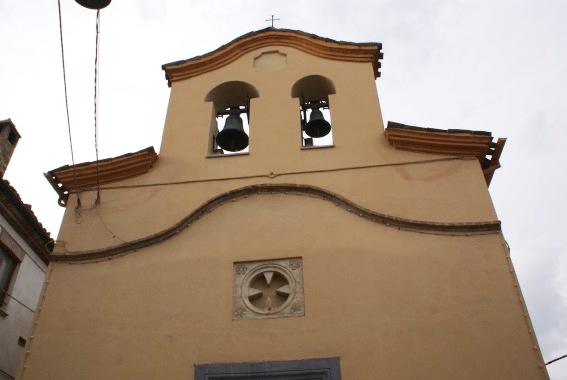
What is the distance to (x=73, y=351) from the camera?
19.6ft

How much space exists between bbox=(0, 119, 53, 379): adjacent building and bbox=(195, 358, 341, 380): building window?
4.82 metres

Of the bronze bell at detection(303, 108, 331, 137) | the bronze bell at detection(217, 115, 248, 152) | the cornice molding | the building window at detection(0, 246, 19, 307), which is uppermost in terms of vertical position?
the bronze bell at detection(303, 108, 331, 137)

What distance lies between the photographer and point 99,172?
773cm

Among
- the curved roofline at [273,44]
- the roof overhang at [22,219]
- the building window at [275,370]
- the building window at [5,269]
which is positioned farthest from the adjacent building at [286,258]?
the building window at [5,269]

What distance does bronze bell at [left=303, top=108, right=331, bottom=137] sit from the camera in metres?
8.59

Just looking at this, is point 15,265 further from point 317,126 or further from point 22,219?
point 317,126

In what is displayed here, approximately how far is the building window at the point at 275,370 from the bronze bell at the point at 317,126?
4019mm

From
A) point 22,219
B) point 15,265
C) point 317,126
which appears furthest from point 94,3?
point 15,265

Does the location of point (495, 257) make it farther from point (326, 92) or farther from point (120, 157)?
point (120, 157)

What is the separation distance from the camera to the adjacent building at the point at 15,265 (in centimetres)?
918

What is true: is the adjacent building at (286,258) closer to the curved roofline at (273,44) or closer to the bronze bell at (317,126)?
the bronze bell at (317,126)

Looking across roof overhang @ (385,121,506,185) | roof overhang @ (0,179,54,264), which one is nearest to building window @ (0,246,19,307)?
roof overhang @ (0,179,54,264)

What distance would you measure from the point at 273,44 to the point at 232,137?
6.12ft

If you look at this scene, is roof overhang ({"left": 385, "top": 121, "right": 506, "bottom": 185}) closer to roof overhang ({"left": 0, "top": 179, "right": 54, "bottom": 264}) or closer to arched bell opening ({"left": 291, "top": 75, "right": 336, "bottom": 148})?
arched bell opening ({"left": 291, "top": 75, "right": 336, "bottom": 148})
